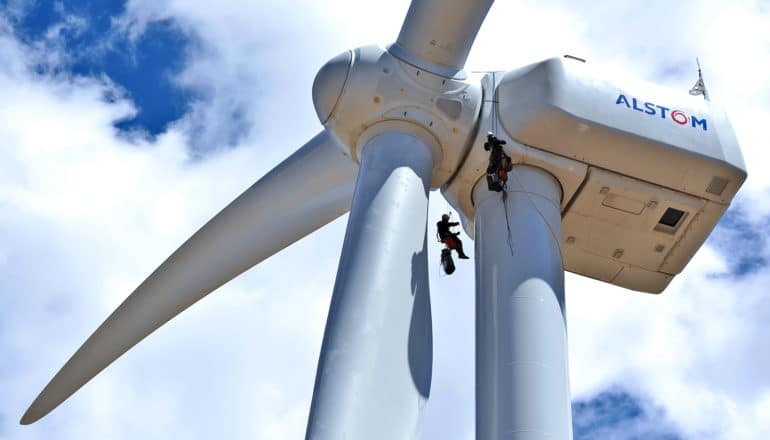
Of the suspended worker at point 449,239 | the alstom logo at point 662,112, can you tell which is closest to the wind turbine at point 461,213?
the alstom logo at point 662,112

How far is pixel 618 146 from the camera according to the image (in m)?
12.8

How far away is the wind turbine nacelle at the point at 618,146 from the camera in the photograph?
42.1 feet

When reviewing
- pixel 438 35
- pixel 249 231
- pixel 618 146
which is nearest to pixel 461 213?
pixel 618 146

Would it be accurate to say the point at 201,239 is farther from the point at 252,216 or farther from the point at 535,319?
the point at 535,319

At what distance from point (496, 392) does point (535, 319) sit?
37.4 inches

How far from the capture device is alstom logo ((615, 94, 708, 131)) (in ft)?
42.7

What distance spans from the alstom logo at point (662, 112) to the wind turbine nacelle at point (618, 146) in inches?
0.5

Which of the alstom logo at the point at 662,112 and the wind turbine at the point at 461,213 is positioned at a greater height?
the alstom logo at the point at 662,112

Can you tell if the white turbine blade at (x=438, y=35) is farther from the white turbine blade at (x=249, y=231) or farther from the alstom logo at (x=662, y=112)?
the alstom logo at (x=662, y=112)

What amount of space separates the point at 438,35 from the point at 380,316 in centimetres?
422

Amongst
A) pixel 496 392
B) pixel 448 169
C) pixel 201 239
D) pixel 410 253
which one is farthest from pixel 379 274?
pixel 201 239

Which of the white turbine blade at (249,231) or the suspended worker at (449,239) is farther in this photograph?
the white turbine blade at (249,231)

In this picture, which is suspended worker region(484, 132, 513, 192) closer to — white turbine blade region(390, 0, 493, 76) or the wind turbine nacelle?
the wind turbine nacelle

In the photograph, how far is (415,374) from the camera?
35.2 ft
